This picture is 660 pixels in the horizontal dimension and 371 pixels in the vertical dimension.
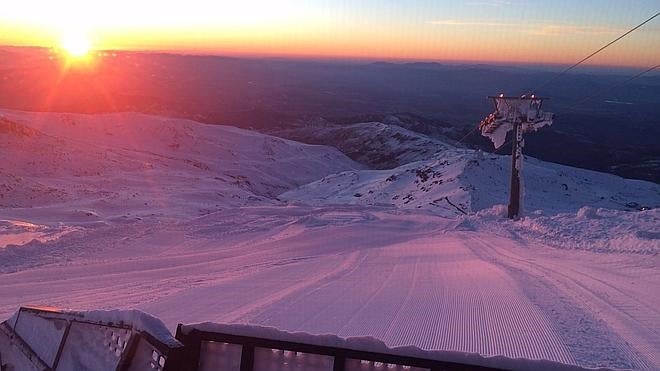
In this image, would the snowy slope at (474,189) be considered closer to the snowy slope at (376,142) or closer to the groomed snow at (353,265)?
the groomed snow at (353,265)

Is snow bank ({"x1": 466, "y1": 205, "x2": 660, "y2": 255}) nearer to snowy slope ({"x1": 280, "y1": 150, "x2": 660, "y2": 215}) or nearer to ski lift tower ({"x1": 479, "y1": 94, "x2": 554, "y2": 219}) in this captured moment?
ski lift tower ({"x1": 479, "y1": 94, "x2": 554, "y2": 219})

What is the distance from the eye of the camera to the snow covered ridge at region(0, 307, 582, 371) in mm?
3205

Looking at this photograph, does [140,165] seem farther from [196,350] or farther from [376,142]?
[376,142]

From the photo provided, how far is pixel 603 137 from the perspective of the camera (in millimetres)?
130125

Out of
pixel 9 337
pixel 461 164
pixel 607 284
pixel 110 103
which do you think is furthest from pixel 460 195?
pixel 110 103

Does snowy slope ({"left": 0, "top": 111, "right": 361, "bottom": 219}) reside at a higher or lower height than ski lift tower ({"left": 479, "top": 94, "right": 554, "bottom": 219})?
lower

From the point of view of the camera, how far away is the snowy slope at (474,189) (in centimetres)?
2912

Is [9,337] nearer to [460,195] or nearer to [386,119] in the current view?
[460,195]

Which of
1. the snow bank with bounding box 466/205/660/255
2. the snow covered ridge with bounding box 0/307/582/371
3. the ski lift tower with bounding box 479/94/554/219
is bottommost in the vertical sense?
the snow bank with bounding box 466/205/660/255

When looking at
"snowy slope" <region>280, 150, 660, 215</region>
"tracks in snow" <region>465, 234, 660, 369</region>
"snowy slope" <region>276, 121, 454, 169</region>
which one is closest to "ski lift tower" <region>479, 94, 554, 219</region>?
"snowy slope" <region>280, 150, 660, 215</region>

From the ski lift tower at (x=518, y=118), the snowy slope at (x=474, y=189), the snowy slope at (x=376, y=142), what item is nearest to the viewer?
the ski lift tower at (x=518, y=118)

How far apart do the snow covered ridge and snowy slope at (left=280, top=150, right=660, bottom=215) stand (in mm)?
22491

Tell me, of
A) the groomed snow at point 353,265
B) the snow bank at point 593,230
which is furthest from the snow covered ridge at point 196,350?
the snow bank at point 593,230

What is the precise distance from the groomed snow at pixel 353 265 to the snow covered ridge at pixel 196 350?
218 cm
